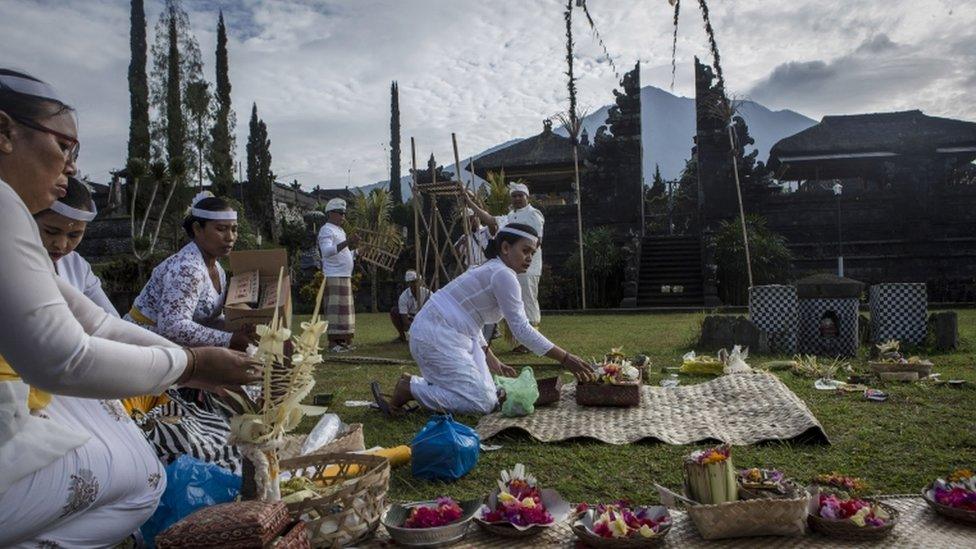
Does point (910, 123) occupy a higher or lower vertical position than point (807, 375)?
higher

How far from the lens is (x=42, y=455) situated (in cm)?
198

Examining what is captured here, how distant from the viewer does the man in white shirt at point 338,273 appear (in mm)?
10062

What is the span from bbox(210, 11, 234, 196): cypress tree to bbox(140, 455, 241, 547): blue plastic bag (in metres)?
25.8

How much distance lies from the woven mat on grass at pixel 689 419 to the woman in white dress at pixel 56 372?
266 cm

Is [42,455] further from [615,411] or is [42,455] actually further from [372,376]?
[372,376]

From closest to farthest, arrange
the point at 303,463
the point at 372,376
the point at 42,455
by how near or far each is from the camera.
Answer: the point at 42,455
the point at 303,463
the point at 372,376

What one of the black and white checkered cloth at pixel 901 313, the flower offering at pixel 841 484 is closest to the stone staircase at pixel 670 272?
the black and white checkered cloth at pixel 901 313

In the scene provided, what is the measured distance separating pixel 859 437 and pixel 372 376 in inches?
183

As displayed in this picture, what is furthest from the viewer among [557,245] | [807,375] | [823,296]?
[557,245]

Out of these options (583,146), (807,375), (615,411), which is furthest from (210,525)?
(583,146)

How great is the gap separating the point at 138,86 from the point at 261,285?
27.0 meters

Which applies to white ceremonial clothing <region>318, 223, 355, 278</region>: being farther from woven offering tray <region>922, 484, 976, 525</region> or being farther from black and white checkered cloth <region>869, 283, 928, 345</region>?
woven offering tray <region>922, 484, 976, 525</region>

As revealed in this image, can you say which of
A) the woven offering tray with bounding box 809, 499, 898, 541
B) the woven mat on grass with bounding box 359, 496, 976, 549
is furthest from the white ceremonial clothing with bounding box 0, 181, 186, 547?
the woven offering tray with bounding box 809, 499, 898, 541

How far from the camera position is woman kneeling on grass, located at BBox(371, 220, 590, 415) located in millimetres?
5324
